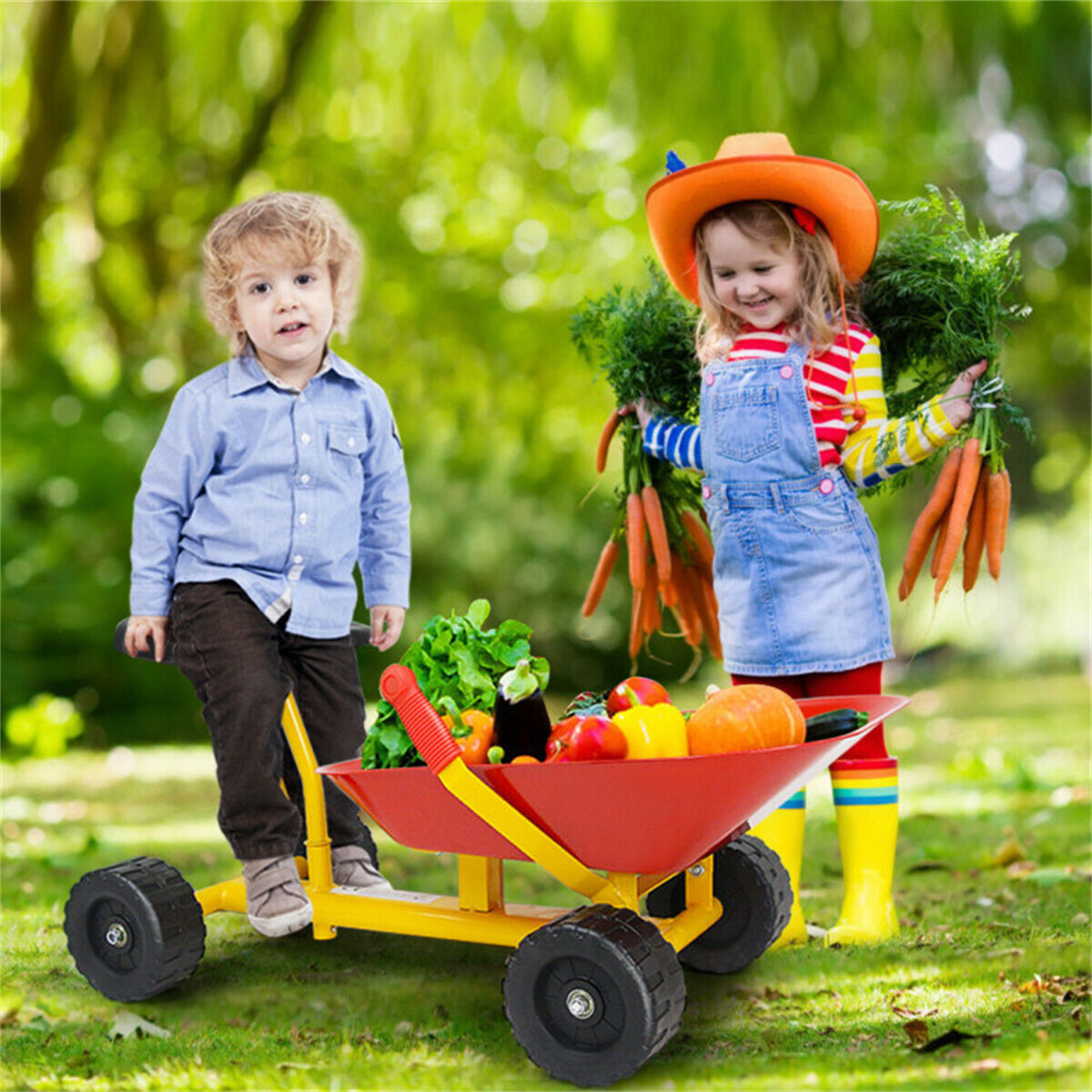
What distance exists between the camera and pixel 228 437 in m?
2.76

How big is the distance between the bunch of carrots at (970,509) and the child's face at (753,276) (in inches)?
17.9

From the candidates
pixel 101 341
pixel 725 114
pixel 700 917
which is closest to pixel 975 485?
pixel 700 917

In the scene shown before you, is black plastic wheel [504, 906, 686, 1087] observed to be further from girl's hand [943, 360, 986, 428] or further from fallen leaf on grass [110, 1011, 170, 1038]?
girl's hand [943, 360, 986, 428]

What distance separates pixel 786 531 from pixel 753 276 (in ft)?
1.73

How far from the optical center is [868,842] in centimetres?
282


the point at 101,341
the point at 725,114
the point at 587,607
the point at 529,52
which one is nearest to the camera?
the point at 587,607

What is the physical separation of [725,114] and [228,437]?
5.30 metres

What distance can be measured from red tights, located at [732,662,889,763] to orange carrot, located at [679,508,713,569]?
39cm

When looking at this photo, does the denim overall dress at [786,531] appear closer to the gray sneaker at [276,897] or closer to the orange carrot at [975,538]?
the orange carrot at [975,538]

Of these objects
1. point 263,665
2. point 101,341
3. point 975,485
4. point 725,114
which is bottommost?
point 263,665

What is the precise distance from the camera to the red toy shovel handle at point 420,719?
2252 millimetres

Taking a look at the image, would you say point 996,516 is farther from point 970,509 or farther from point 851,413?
point 851,413

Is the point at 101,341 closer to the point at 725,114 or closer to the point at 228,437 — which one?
the point at 725,114

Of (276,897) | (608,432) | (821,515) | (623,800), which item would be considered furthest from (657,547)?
(276,897)
